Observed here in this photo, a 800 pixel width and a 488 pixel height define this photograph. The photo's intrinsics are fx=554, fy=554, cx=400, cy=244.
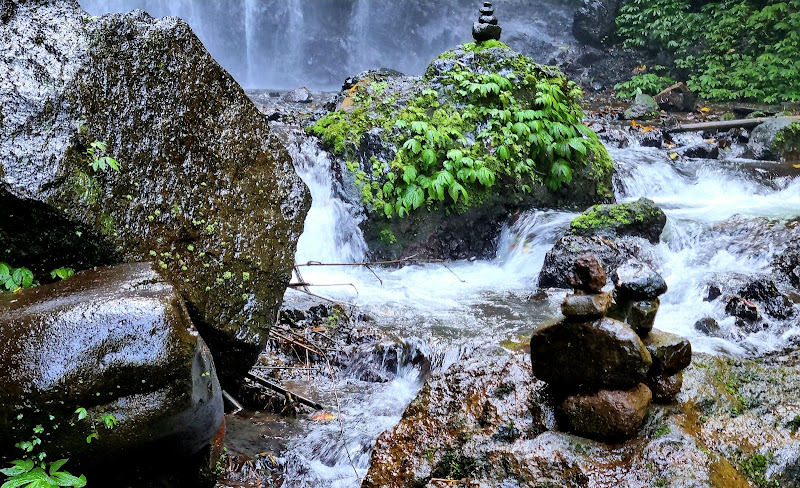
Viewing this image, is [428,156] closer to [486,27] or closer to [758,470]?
[486,27]

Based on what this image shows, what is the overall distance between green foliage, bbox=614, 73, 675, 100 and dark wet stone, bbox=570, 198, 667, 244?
11308 mm

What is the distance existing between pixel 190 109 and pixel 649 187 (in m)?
9.30

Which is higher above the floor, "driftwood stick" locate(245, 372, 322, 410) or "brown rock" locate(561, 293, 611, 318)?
"brown rock" locate(561, 293, 611, 318)

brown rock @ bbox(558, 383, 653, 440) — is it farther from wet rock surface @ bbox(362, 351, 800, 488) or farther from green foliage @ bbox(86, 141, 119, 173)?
green foliage @ bbox(86, 141, 119, 173)

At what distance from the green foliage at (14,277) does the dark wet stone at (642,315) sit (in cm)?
297

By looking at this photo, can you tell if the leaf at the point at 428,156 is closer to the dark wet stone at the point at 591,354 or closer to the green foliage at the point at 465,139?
the green foliage at the point at 465,139

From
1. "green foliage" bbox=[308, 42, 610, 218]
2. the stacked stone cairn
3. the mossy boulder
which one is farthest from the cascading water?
the stacked stone cairn

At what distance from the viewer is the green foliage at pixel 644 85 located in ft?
58.5

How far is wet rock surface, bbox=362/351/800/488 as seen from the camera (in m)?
2.39

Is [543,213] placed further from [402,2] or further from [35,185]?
[402,2]

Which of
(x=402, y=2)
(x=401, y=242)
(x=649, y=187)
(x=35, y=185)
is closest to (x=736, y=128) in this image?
(x=649, y=187)

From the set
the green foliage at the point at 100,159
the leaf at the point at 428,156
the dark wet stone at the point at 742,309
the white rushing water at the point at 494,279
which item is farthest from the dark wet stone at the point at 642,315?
the leaf at the point at 428,156

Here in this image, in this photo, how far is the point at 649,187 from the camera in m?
10.5

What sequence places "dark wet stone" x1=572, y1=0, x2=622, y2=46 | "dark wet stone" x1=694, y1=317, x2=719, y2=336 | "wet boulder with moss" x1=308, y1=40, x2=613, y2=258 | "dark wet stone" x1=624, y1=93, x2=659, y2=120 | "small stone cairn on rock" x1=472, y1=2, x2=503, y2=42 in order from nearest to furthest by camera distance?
1. "dark wet stone" x1=694, y1=317, x2=719, y2=336
2. "wet boulder with moss" x1=308, y1=40, x2=613, y2=258
3. "small stone cairn on rock" x1=472, y1=2, x2=503, y2=42
4. "dark wet stone" x1=624, y1=93, x2=659, y2=120
5. "dark wet stone" x1=572, y1=0, x2=622, y2=46
